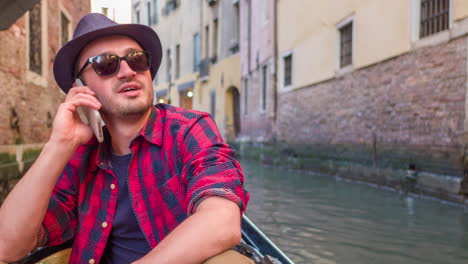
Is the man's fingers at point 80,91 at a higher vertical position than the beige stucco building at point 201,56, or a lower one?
lower

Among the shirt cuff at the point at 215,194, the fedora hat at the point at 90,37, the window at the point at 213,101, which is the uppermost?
the window at the point at 213,101

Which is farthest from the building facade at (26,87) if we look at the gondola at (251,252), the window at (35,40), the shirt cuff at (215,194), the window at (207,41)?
the window at (207,41)

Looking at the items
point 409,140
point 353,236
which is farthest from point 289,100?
point 353,236

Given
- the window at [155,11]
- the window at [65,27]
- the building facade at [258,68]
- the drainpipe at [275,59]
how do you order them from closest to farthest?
1. the window at [65,27]
2. the drainpipe at [275,59]
3. the building facade at [258,68]
4. the window at [155,11]

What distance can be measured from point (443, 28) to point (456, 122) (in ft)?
4.51

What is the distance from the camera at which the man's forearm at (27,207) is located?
5.37ft

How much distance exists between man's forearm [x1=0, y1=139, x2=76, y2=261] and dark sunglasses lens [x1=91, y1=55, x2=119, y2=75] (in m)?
0.38

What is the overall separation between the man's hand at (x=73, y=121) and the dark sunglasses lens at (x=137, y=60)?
0.61 ft

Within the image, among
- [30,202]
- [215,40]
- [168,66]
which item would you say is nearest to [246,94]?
[215,40]


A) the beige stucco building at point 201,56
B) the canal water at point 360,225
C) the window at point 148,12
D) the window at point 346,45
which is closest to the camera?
the canal water at point 360,225

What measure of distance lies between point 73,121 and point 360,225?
12.4 ft

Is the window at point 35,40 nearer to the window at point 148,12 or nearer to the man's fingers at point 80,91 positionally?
the man's fingers at point 80,91

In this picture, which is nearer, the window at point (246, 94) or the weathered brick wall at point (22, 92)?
the weathered brick wall at point (22, 92)

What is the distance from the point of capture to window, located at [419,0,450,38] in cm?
653
